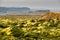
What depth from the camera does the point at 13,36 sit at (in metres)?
2.49

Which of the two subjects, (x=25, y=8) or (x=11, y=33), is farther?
(x=25, y=8)

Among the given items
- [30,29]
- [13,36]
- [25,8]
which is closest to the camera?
[13,36]

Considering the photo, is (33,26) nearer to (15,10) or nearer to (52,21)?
(52,21)

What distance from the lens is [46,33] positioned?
2596mm

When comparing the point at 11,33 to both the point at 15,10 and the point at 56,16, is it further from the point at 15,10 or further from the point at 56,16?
the point at 15,10

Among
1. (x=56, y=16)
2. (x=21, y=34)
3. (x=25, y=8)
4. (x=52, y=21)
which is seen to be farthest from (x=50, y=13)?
(x=21, y=34)

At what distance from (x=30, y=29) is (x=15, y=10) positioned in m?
1.65

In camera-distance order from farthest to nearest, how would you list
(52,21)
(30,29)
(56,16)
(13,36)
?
1. (56,16)
2. (52,21)
3. (30,29)
4. (13,36)

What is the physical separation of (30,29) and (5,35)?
346 mm

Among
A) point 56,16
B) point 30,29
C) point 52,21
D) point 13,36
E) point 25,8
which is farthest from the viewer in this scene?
point 25,8

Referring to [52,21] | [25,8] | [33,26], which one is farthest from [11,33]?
[25,8]

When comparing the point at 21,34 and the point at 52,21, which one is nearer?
the point at 21,34

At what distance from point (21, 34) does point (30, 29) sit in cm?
15

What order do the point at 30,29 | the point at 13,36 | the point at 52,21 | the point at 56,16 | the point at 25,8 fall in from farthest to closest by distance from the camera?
the point at 25,8 < the point at 56,16 < the point at 52,21 < the point at 30,29 < the point at 13,36
